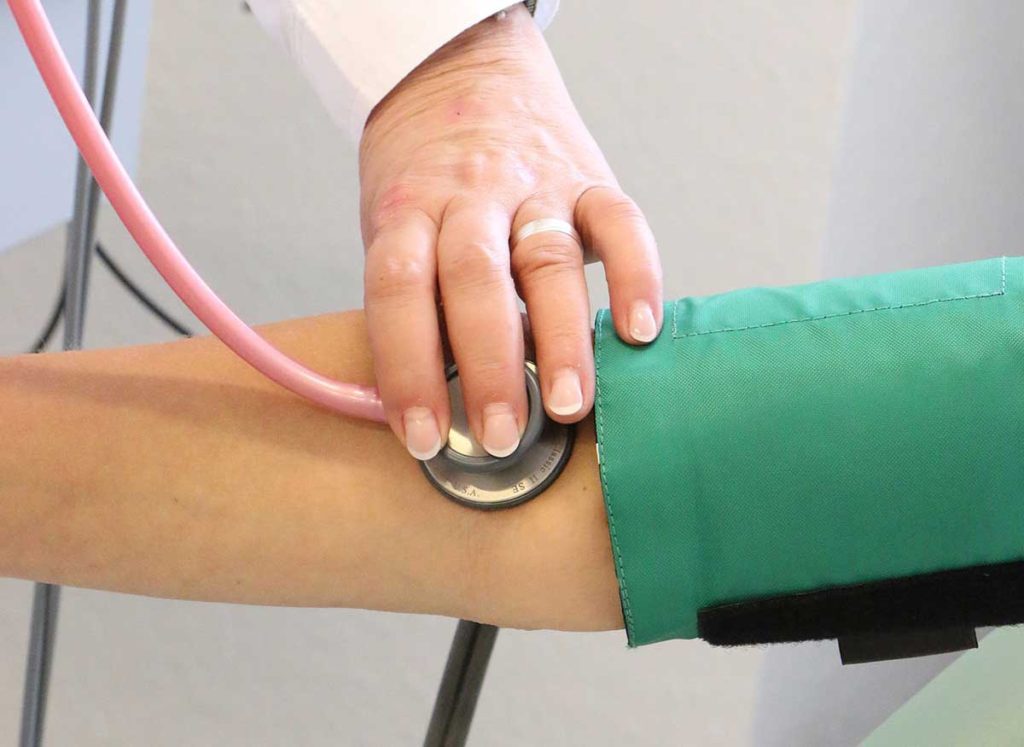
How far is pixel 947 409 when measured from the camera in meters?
0.47

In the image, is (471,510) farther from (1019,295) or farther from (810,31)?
(810,31)

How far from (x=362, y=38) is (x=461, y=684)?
1.71ft

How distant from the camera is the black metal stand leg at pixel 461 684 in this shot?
654 millimetres

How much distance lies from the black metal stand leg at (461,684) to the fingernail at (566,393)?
19 cm

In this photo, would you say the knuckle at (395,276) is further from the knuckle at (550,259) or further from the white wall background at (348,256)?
the white wall background at (348,256)

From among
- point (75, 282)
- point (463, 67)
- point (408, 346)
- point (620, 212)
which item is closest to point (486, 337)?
point (408, 346)

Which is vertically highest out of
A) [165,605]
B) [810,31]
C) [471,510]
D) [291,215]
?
[471,510]

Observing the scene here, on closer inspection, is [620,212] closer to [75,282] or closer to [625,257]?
[625,257]

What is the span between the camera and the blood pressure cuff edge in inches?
18.8

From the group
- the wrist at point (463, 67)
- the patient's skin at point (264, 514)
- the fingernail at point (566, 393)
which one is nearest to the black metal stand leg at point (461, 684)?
the patient's skin at point (264, 514)

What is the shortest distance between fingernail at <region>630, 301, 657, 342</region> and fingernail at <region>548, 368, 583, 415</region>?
0.04 metres

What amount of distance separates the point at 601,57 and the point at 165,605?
1188mm

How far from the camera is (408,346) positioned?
548mm

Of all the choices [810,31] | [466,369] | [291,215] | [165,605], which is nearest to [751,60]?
[810,31]
